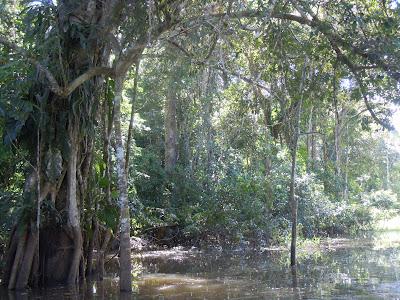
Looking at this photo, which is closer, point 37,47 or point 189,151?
point 37,47

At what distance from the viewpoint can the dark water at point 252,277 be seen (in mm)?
10070

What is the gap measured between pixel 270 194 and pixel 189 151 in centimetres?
591

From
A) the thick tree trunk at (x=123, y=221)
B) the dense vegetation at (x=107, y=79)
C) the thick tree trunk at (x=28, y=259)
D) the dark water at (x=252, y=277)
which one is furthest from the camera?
the thick tree trunk at (x=28, y=259)

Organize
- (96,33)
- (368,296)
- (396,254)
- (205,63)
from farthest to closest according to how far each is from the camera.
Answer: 1. (396,254)
2. (205,63)
3. (96,33)
4. (368,296)

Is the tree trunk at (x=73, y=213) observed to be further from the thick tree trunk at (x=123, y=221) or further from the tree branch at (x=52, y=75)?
the thick tree trunk at (x=123, y=221)

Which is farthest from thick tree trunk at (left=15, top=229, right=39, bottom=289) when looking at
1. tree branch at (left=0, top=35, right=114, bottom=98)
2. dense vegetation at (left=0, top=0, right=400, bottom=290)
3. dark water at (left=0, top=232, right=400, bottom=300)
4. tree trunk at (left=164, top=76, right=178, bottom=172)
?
tree trunk at (left=164, top=76, right=178, bottom=172)

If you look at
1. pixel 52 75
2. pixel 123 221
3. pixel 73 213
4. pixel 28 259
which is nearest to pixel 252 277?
pixel 123 221

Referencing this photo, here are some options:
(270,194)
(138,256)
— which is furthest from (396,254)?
(138,256)

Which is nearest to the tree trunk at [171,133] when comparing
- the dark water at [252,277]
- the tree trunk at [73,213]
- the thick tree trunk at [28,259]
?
the dark water at [252,277]

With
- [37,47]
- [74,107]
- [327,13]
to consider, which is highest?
[327,13]

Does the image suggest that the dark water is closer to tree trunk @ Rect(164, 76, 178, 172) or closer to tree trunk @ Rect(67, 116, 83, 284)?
tree trunk @ Rect(67, 116, 83, 284)

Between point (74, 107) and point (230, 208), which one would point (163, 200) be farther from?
point (74, 107)

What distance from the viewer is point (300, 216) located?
22844 millimetres

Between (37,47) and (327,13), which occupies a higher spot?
(327,13)
